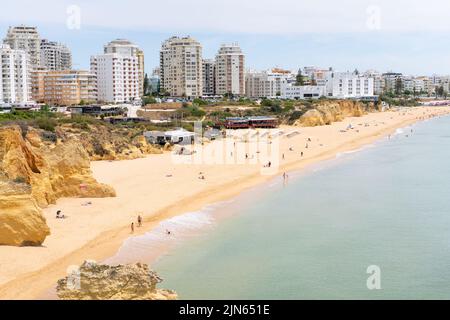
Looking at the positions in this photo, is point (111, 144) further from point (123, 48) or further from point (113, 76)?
point (123, 48)

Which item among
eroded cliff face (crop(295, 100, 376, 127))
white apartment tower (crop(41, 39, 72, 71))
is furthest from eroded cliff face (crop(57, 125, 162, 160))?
white apartment tower (crop(41, 39, 72, 71))

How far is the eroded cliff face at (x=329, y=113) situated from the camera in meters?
72.4

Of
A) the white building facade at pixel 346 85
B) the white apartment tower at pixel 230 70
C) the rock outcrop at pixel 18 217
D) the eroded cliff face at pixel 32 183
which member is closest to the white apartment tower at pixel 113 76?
the white apartment tower at pixel 230 70

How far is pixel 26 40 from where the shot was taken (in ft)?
Result: 379

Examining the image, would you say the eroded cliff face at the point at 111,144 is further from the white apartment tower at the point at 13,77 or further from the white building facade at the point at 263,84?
the white building facade at the point at 263,84

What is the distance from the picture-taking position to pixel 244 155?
1651 inches

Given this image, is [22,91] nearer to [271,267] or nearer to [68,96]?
[68,96]

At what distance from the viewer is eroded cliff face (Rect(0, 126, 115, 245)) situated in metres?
17.3

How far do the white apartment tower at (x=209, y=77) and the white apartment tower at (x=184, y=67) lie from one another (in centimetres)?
1038

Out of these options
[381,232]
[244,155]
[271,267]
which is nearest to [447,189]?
[381,232]

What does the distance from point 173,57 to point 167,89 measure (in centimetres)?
615

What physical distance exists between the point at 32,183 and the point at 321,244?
36.2ft

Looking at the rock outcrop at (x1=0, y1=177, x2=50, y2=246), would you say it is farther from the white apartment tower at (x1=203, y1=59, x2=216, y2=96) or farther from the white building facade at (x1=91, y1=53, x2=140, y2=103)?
the white apartment tower at (x1=203, y1=59, x2=216, y2=96)

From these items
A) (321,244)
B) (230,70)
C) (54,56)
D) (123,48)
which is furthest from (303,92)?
(321,244)
